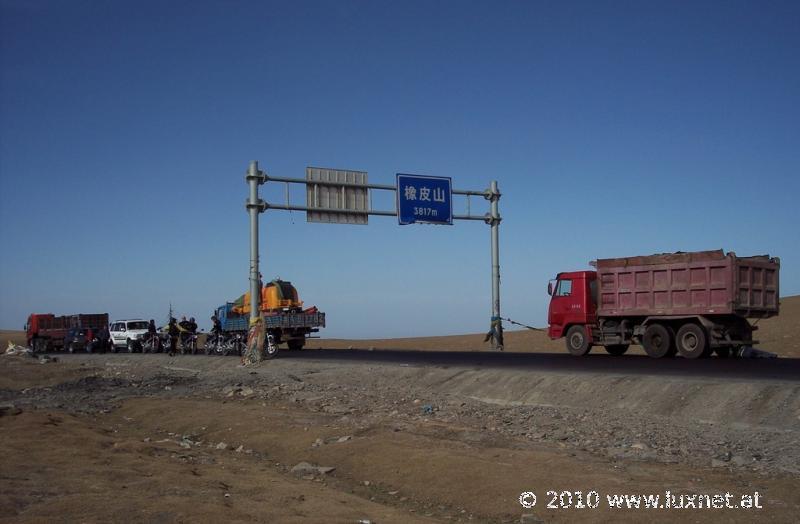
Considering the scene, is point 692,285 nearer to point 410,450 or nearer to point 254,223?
point 410,450

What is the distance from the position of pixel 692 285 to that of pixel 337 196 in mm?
13990

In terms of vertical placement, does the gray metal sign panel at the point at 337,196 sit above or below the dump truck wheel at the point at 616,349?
above

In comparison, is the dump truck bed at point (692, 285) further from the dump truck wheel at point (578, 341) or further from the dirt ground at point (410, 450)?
the dirt ground at point (410, 450)

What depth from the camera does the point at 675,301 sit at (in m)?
23.0

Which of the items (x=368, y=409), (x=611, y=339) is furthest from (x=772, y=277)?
(x=368, y=409)

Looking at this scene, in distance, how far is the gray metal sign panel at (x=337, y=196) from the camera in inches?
1170

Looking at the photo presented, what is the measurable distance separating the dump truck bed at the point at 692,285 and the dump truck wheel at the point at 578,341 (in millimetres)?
1455

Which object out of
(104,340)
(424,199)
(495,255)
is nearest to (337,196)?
(424,199)

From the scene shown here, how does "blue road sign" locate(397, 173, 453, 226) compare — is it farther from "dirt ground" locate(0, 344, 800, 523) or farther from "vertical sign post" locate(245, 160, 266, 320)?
"dirt ground" locate(0, 344, 800, 523)

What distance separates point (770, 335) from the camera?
39344mm

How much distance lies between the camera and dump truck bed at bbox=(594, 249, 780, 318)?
21953mm

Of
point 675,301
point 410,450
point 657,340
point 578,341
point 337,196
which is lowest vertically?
point 410,450

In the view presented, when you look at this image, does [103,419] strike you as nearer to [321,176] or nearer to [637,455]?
[637,455]

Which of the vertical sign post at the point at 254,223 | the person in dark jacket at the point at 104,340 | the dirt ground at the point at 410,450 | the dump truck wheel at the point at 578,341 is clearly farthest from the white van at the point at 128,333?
the dump truck wheel at the point at 578,341
